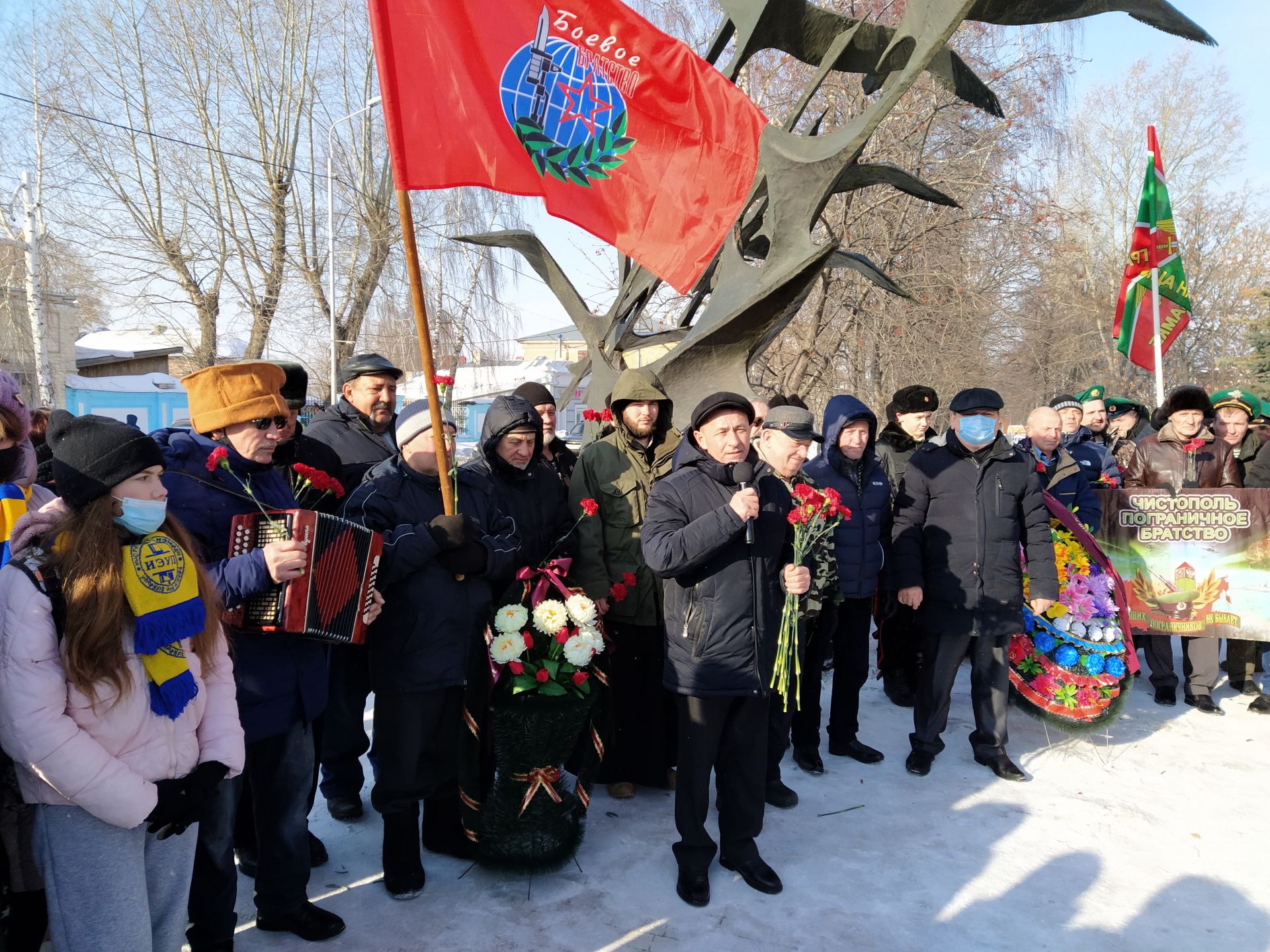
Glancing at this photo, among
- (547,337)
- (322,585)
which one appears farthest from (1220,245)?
(547,337)

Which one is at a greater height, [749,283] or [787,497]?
[749,283]

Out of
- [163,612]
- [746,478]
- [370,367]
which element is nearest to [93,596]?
[163,612]

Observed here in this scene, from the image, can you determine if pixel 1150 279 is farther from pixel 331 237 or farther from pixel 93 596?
pixel 331 237

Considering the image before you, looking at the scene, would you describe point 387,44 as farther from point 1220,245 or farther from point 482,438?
point 1220,245

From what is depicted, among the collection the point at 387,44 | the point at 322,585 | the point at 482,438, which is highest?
the point at 387,44

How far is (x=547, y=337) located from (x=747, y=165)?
62.2 m

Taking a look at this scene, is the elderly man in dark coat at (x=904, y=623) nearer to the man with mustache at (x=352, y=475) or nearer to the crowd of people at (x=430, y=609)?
the crowd of people at (x=430, y=609)

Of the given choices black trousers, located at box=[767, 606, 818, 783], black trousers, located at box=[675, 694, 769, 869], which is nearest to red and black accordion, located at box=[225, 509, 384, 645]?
black trousers, located at box=[675, 694, 769, 869]

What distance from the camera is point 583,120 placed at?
3793mm

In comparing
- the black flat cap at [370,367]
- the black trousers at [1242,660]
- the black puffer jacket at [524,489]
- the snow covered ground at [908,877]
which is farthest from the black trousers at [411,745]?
the black trousers at [1242,660]

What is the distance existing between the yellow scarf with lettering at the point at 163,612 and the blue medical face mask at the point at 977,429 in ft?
12.1

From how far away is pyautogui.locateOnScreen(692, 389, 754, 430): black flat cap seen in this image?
10.7 ft

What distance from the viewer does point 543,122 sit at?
12.0ft

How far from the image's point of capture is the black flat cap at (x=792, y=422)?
3518 millimetres
